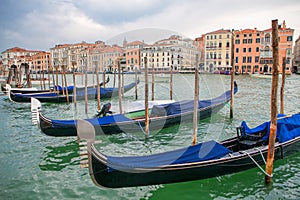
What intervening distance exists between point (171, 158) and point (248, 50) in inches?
1270

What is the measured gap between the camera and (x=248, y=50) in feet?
104

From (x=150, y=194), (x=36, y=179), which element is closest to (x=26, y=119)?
(x=36, y=179)

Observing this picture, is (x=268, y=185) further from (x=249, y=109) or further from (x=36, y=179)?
(x=249, y=109)

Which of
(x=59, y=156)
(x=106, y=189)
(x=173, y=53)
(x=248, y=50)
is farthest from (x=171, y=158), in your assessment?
(x=173, y=53)

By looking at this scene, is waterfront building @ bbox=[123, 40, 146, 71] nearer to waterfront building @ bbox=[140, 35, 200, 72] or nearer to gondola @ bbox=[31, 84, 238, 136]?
waterfront building @ bbox=[140, 35, 200, 72]

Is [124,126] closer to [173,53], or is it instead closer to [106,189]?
[106,189]

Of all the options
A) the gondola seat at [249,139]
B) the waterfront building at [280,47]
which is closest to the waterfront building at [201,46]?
the waterfront building at [280,47]

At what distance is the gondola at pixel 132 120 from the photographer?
189 inches

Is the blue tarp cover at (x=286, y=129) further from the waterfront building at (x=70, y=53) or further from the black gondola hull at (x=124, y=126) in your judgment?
the waterfront building at (x=70, y=53)

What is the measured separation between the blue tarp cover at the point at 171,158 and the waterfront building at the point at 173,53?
1265 inches

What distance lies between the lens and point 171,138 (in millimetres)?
5406

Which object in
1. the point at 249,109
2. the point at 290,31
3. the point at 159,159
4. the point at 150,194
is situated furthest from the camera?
the point at 290,31

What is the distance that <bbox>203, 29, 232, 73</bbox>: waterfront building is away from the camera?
33.6 meters

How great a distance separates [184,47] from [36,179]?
3449 cm
